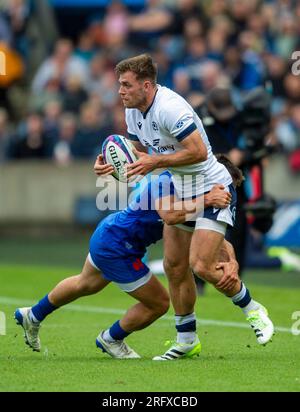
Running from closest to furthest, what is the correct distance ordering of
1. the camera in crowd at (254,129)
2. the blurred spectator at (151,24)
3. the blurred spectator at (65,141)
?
the camera in crowd at (254,129)
the blurred spectator at (65,141)
the blurred spectator at (151,24)

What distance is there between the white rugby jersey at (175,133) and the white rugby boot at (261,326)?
1.00m

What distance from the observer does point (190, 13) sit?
23.1 meters

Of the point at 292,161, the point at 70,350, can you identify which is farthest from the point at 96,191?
the point at 70,350

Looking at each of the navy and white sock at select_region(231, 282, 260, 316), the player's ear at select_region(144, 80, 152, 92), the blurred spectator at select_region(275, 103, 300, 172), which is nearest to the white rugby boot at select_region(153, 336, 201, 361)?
the navy and white sock at select_region(231, 282, 260, 316)

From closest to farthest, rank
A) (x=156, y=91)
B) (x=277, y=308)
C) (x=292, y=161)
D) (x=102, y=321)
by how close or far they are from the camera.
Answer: (x=156, y=91) → (x=102, y=321) → (x=277, y=308) → (x=292, y=161)

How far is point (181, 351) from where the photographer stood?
9508 mm

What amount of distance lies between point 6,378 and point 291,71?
13833 mm

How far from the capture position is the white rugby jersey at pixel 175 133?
9.02m

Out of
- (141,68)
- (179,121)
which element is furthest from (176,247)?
(141,68)

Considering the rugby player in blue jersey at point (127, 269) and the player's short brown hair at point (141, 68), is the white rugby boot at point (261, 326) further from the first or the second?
the player's short brown hair at point (141, 68)

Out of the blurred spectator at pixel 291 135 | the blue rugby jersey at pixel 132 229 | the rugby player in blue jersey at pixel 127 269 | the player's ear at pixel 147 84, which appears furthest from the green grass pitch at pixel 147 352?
the blurred spectator at pixel 291 135

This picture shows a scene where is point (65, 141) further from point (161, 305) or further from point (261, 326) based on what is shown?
point (261, 326)

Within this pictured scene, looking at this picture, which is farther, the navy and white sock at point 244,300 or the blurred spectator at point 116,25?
the blurred spectator at point 116,25
